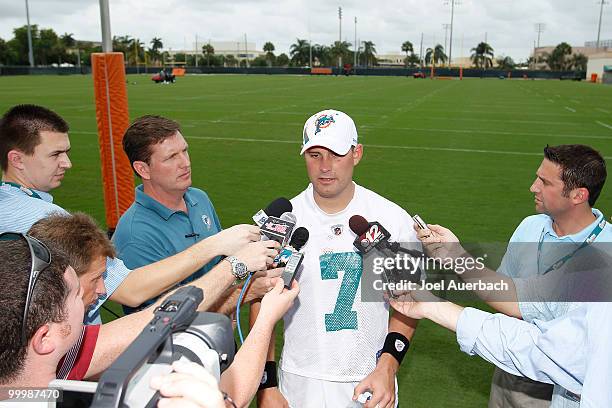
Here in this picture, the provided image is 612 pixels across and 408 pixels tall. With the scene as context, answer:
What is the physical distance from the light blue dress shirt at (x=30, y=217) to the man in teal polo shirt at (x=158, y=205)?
0.30 metres

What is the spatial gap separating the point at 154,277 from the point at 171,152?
3.18ft

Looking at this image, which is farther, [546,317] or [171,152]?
[171,152]

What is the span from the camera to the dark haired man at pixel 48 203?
106 inches

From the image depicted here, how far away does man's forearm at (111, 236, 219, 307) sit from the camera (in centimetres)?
269

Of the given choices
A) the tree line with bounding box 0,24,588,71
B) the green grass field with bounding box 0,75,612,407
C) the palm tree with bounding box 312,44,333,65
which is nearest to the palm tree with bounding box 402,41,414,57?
the tree line with bounding box 0,24,588,71

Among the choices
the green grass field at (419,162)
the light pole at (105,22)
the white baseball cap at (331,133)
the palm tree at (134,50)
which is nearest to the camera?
the white baseball cap at (331,133)

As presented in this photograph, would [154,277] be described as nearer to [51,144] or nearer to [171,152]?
[171,152]

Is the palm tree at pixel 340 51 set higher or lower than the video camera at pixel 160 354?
higher

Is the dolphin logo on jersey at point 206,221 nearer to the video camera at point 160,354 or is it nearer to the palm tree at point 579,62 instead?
the video camera at point 160,354

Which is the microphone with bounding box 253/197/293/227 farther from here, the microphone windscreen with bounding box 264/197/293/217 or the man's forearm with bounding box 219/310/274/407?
the man's forearm with bounding box 219/310/274/407

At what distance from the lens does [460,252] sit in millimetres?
3080

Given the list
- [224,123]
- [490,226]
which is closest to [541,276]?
[490,226]

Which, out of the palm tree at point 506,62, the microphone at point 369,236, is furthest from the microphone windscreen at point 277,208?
the palm tree at point 506,62

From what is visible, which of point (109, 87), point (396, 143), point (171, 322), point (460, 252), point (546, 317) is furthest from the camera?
point (396, 143)
